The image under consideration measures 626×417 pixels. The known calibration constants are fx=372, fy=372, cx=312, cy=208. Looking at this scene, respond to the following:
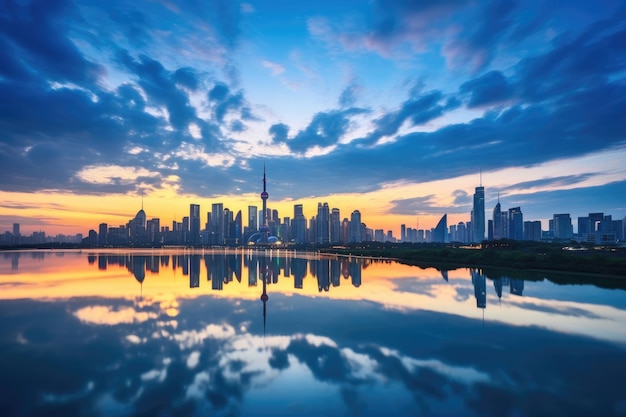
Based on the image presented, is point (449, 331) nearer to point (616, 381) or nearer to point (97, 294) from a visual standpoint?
point (616, 381)

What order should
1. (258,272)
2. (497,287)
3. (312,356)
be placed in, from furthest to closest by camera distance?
1. (258,272)
2. (497,287)
3. (312,356)

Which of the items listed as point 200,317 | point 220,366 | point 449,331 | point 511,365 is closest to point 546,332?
point 449,331

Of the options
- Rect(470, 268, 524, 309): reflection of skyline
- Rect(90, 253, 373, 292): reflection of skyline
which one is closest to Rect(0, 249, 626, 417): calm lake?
Rect(470, 268, 524, 309): reflection of skyline

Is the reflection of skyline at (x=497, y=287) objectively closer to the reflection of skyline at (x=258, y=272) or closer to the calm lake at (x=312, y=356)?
the calm lake at (x=312, y=356)

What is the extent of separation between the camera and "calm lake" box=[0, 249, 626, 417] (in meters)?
10.7

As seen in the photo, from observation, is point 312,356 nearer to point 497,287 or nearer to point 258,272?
point 497,287

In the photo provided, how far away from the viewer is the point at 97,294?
3195 cm

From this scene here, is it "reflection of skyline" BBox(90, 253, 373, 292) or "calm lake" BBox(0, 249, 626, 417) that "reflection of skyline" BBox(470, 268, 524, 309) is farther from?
"reflection of skyline" BBox(90, 253, 373, 292)

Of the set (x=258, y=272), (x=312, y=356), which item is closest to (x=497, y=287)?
(x=312, y=356)

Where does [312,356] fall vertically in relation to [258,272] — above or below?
above

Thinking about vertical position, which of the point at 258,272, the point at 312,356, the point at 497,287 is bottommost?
the point at 258,272

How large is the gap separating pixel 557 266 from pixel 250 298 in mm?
46224

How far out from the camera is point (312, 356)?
49.8 feet

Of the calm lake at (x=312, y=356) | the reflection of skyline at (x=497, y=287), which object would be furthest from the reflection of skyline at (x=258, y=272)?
the calm lake at (x=312, y=356)
